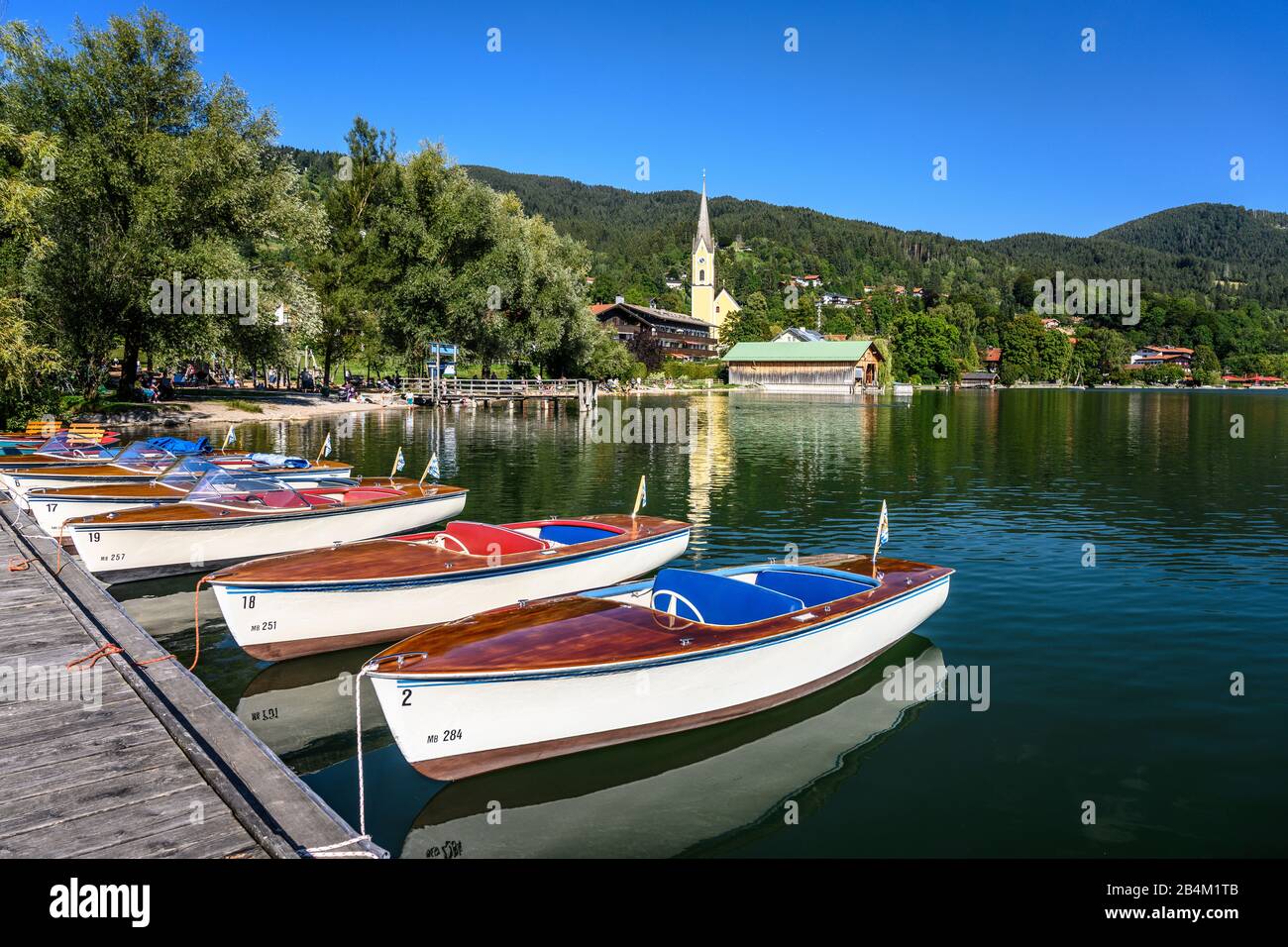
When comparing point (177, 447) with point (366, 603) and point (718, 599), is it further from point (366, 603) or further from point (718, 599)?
point (718, 599)

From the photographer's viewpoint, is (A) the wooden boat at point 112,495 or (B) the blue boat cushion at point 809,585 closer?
(B) the blue boat cushion at point 809,585

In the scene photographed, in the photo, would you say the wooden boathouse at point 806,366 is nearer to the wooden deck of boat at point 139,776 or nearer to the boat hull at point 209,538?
the boat hull at point 209,538

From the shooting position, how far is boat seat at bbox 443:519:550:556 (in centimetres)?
1382

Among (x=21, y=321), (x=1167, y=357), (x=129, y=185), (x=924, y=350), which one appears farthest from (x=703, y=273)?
(x=21, y=321)

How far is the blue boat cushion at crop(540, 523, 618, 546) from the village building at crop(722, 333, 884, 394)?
390ft

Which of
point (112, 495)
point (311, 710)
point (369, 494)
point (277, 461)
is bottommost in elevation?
point (311, 710)

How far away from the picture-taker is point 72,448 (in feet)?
81.0

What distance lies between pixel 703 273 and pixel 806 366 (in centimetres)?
5746

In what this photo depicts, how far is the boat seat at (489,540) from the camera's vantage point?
13820 mm

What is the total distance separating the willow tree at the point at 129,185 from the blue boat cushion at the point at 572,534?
122ft

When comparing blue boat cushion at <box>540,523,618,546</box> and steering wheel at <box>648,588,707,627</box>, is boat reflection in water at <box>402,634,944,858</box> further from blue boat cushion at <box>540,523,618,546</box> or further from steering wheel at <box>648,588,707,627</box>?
blue boat cushion at <box>540,523,618,546</box>

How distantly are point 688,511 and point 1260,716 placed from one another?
16052 mm

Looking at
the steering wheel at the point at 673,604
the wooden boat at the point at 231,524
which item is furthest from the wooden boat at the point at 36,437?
the steering wheel at the point at 673,604
